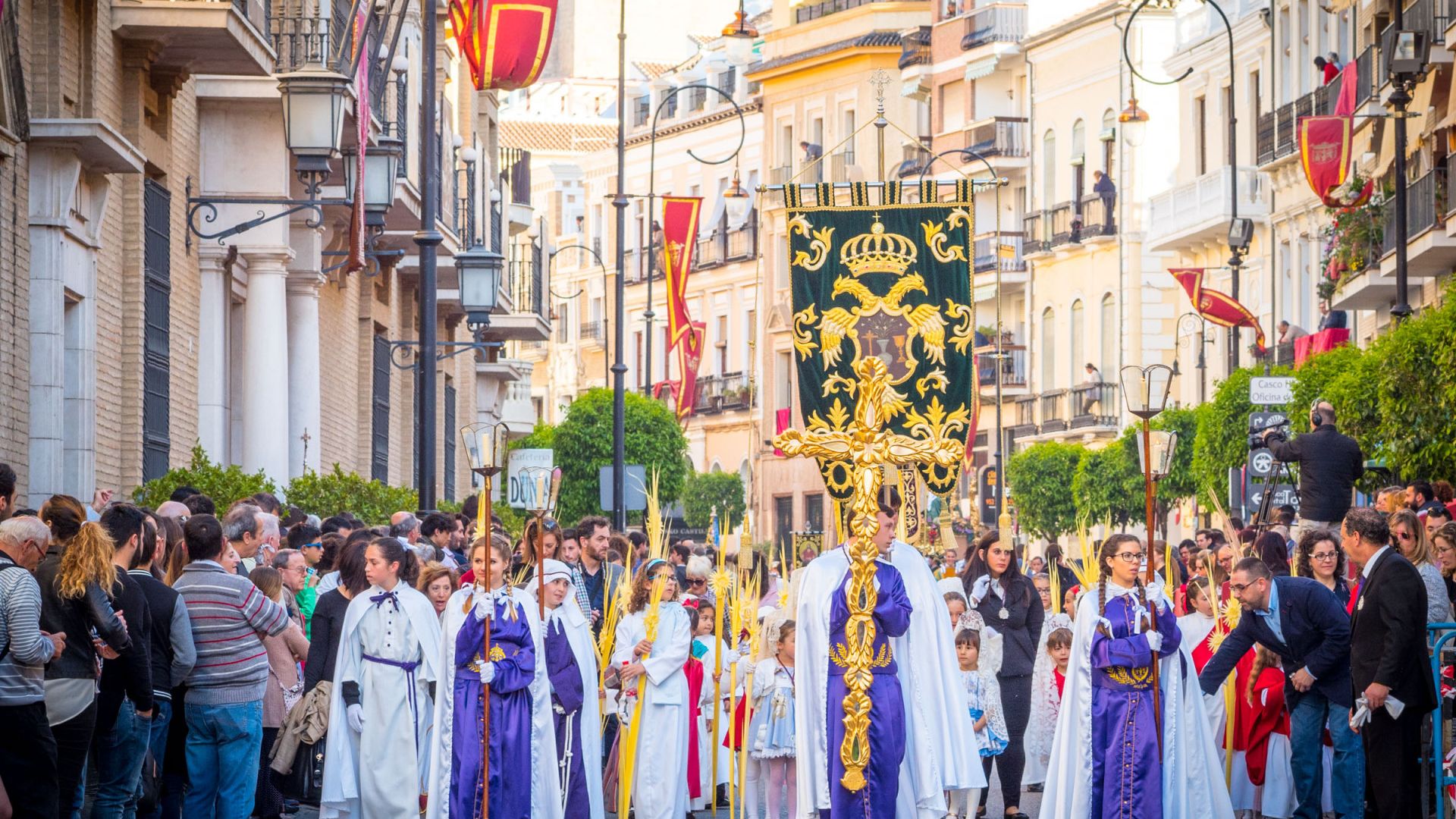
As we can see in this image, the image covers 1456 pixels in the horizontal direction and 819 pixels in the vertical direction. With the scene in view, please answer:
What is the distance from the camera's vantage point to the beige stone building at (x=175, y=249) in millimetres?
18312

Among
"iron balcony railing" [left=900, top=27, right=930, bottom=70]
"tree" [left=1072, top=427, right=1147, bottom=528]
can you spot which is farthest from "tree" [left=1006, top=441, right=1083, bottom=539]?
"iron balcony railing" [left=900, top=27, right=930, bottom=70]

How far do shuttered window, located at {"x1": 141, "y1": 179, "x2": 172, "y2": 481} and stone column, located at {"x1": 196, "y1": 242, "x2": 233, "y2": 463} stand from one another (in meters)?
1.46

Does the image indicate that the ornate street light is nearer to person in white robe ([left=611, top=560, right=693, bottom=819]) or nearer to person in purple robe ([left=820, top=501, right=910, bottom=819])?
person in white robe ([left=611, top=560, right=693, bottom=819])

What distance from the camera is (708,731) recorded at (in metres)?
18.8

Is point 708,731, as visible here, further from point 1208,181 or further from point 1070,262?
point 1070,262

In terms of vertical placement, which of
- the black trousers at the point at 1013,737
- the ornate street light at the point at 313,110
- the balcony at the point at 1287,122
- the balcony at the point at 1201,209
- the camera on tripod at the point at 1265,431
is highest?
the balcony at the point at 1287,122

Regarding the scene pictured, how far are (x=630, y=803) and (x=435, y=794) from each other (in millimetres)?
3013

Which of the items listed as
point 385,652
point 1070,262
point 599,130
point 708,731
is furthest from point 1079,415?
point 385,652

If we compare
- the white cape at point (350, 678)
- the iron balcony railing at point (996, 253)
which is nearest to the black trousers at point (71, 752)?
the white cape at point (350, 678)

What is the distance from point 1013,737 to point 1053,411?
49.1 meters

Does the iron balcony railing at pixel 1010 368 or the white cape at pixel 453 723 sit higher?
the iron balcony railing at pixel 1010 368

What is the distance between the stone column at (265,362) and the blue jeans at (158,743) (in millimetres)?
9971

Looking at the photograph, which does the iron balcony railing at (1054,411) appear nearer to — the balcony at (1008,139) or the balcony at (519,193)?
the balcony at (1008,139)

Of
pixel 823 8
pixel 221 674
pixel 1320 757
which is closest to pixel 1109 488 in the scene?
pixel 823 8
